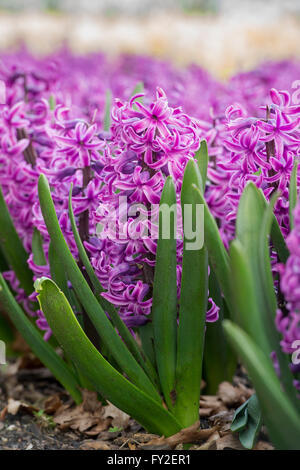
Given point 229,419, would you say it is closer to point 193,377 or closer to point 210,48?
point 193,377

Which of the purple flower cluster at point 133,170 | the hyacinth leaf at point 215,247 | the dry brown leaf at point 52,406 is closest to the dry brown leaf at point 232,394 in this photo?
the purple flower cluster at point 133,170

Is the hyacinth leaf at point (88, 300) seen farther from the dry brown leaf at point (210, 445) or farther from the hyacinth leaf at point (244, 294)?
the hyacinth leaf at point (244, 294)

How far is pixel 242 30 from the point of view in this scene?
29.6ft

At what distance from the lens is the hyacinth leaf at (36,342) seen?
1.89m

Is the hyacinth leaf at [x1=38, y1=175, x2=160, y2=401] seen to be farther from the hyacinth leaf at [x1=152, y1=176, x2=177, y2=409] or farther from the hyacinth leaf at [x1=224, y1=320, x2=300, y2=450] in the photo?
the hyacinth leaf at [x1=224, y1=320, x2=300, y2=450]

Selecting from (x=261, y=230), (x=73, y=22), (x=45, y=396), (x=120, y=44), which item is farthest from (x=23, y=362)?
(x=73, y=22)

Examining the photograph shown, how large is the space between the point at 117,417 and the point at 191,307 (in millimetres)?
620

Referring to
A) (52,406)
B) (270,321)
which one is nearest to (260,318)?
(270,321)

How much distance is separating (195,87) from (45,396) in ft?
8.00

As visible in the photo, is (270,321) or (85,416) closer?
(270,321)

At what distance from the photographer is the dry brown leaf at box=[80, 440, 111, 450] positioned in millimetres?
1858

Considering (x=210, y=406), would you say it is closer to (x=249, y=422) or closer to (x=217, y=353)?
(x=217, y=353)

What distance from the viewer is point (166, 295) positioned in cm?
166

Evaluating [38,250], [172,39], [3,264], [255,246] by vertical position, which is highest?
[172,39]
